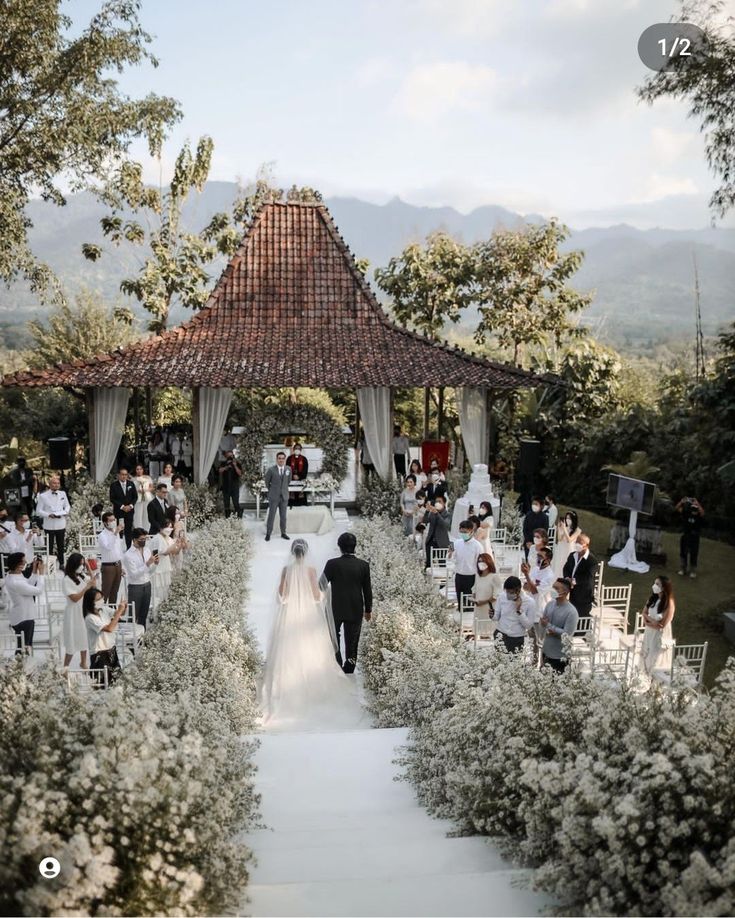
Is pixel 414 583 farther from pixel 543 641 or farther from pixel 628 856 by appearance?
pixel 628 856

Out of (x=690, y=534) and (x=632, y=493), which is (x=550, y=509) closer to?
(x=632, y=493)

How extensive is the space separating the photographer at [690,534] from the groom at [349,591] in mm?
7566

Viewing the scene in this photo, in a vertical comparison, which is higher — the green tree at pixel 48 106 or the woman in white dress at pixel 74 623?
the green tree at pixel 48 106

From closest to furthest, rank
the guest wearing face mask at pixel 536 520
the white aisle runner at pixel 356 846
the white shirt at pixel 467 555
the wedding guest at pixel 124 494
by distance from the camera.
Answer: the white aisle runner at pixel 356 846
the white shirt at pixel 467 555
the guest wearing face mask at pixel 536 520
the wedding guest at pixel 124 494

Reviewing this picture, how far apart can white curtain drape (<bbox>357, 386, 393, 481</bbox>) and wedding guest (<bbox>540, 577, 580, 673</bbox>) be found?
8.86 meters

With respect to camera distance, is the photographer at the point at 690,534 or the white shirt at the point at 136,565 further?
the photographer at the point at 690,534

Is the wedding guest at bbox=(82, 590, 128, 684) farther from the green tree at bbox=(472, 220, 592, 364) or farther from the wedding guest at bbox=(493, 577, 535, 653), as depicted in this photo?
the green tree at bbox=(472, 220, 592, 364)

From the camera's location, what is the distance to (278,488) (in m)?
14.8

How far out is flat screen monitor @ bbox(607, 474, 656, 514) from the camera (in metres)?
15.4

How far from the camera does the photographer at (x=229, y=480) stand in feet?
52.1

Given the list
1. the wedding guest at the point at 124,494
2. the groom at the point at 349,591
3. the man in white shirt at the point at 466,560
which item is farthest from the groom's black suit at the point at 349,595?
the wedding guest at the point at 124,494

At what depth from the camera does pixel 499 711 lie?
599cm

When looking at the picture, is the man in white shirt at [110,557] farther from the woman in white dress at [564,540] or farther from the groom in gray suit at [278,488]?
the woman in white dress at [564,540]

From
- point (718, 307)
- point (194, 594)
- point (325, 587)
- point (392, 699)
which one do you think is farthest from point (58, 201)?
point (718, 307)
